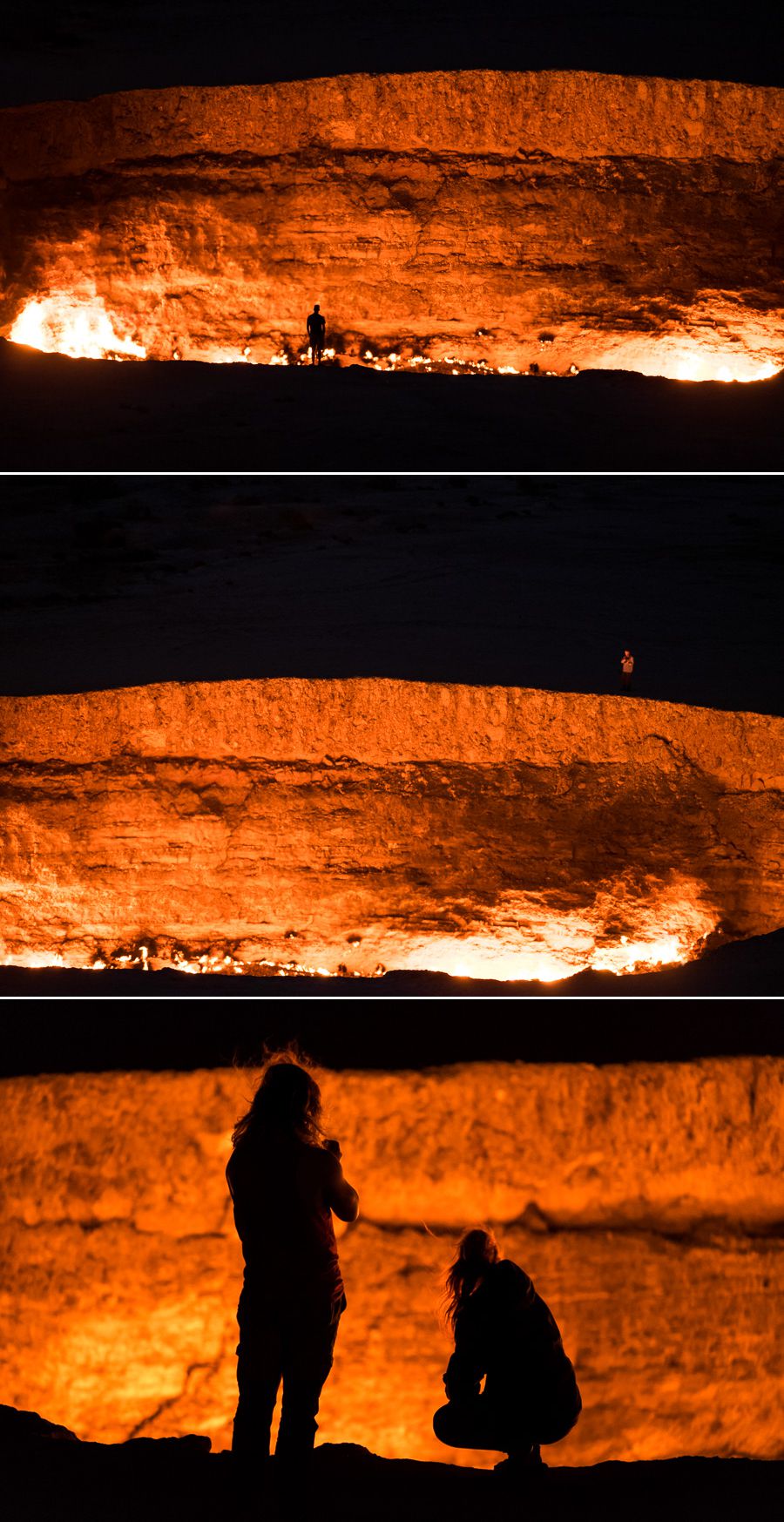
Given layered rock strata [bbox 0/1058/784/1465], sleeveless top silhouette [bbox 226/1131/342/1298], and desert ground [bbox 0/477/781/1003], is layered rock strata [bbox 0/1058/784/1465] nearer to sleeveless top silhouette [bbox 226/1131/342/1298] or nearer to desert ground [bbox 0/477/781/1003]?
sleeveless top silhouette [bbox 226/1131/342/1298]

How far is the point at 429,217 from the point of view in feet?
44.0

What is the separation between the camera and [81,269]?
14.0m

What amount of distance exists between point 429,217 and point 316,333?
174 cm

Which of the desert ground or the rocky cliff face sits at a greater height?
the rocky cliff face

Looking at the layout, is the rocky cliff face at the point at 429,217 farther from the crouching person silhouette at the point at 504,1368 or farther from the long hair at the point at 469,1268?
the crouching person silhouette at the point at 504,1368

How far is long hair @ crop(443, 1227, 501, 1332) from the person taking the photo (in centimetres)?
355

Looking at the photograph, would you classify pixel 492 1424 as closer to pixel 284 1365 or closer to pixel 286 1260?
pixel 284 1365

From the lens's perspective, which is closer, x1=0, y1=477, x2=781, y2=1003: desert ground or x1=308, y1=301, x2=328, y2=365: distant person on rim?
x1=0, y1=477, x2=781, y2=1003: desert ground

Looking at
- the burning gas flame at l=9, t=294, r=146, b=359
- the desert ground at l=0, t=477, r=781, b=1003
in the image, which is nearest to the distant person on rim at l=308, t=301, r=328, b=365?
the desert ground at l=0, t=477, r=781, b=1003

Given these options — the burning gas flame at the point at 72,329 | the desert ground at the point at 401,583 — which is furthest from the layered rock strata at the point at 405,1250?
the burning gas flame at the point at 72,329

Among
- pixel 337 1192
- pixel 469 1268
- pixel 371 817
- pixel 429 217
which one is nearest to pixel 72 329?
pixel 429 217

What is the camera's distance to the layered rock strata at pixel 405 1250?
14.6ft

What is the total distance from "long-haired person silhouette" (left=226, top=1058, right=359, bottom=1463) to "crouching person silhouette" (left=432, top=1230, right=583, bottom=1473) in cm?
33

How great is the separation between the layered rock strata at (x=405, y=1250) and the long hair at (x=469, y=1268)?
891 millimetres
